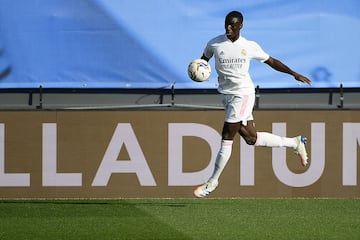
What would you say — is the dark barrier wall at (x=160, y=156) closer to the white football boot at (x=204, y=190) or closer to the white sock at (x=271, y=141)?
the white sock at (x=271, y=141)

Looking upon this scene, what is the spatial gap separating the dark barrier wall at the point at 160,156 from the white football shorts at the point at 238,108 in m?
1.20

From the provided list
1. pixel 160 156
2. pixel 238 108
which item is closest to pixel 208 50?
pixel 238 108

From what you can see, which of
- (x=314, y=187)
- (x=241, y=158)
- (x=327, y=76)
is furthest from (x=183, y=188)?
(x=327, y=76)

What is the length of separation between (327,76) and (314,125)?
0.82 metres

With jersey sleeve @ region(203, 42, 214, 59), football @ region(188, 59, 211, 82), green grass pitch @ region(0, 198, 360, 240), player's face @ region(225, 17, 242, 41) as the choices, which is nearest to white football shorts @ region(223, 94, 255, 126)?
football @ region(188, 59, 211, 82)

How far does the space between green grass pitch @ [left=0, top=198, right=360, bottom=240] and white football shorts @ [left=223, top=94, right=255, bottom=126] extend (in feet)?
3.13

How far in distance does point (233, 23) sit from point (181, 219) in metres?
2.16

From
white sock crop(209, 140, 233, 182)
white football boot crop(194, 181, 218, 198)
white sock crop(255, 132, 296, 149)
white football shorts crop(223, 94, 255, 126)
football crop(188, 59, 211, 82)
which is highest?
football crop(188, 59, 211, 82)

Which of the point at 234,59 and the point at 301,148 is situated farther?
the point at 301,148

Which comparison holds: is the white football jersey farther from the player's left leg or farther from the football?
the player's left leg

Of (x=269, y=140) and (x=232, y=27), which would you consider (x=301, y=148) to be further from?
(x=232, y=27)

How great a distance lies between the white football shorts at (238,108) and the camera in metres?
10.6

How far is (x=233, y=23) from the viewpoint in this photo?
10430mm

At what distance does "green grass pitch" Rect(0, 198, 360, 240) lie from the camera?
343 inches
